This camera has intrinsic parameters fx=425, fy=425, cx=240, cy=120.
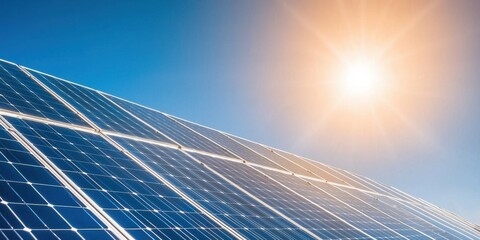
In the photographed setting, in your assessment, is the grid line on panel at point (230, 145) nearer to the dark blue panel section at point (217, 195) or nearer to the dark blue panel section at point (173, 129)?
the dark blue panel section at point (173, 129)

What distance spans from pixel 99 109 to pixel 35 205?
10.6m

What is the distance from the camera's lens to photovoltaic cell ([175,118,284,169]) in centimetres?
2334

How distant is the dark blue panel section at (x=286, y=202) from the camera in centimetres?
1528

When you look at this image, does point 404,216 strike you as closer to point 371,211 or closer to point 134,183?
→ point 371,211

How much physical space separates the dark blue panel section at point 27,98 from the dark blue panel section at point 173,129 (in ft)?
17.6

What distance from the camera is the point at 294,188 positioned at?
20281 millimetres

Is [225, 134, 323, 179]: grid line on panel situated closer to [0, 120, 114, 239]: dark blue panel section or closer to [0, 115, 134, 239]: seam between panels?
[0, 115, 134, 239]: seam between panels

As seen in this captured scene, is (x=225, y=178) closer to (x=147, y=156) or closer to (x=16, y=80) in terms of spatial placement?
(x=147, y=156)

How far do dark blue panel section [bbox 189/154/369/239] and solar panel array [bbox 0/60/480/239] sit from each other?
8 centimetres

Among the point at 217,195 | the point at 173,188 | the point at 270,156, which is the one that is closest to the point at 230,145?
the point at 270,156

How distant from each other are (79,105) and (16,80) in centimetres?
240

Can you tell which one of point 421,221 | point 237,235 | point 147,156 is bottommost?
point 237,235

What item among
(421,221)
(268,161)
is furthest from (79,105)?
(421,221)

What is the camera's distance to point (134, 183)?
37.1 ft
